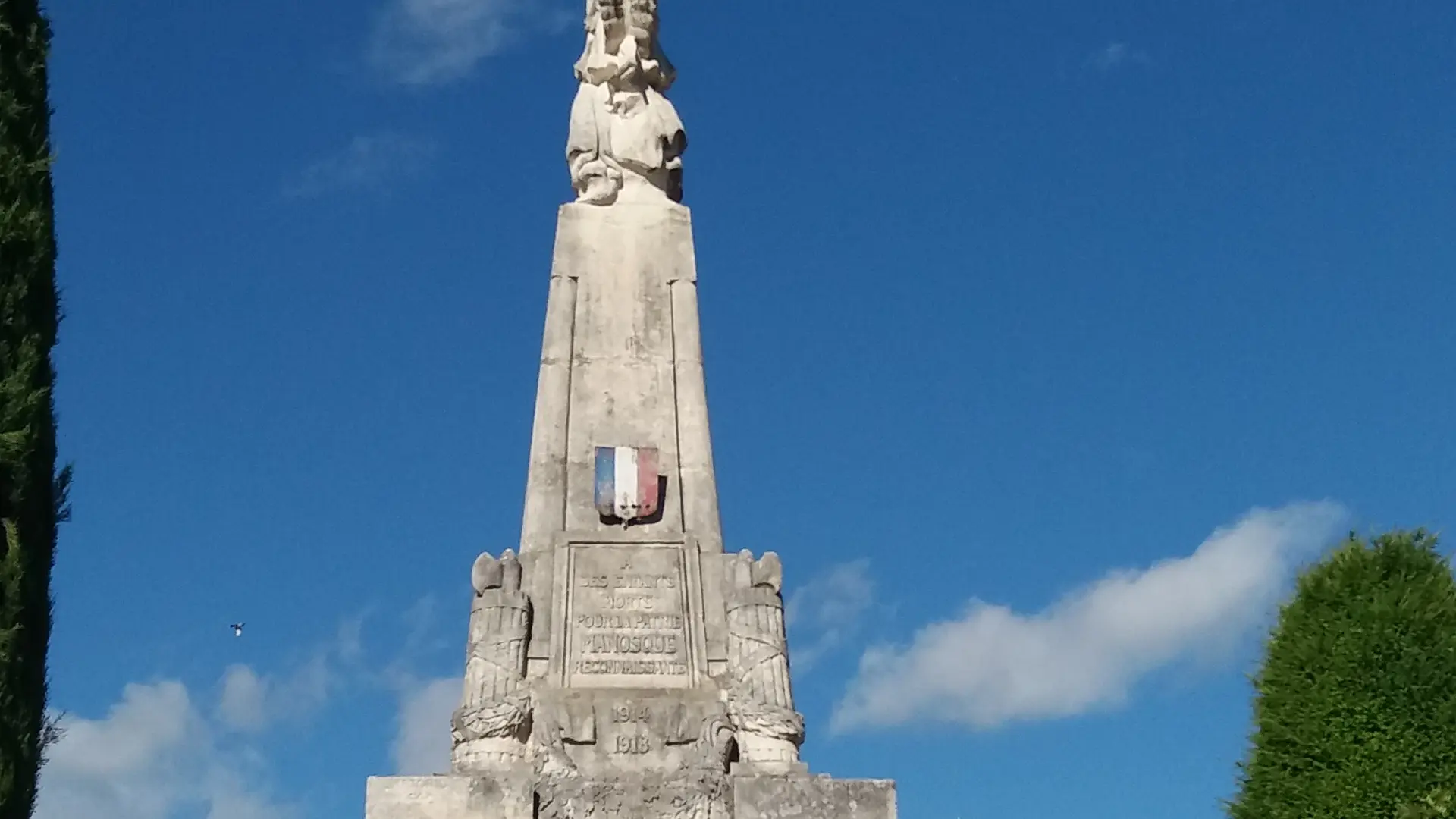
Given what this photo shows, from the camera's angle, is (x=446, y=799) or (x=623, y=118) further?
(x=623, y=118)

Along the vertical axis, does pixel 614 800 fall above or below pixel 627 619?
below

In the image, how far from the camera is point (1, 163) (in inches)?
615

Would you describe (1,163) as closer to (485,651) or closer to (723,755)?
(485,651)

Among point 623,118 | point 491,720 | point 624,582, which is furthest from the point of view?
point 623,118

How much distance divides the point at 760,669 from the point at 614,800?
184cm

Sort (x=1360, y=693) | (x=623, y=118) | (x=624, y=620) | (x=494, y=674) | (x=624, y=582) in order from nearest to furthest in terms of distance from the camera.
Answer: (x=1360, y=693)
(x=494, y=674)
(x=624, y=620)
(x=624, y=582)
(x=623, y=118)

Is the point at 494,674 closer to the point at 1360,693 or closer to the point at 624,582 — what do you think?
the point at 624,582

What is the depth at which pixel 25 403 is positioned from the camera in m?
15.0

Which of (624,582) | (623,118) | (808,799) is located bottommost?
(808,799)

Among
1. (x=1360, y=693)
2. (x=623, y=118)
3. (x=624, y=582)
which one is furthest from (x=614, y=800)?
(x=623, y=118)

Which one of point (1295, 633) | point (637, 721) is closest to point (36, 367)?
point (637, 721)

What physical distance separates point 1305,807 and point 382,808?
693 cm

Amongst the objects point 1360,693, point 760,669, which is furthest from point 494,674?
point 1360,693

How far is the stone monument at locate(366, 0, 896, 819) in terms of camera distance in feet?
47.0
